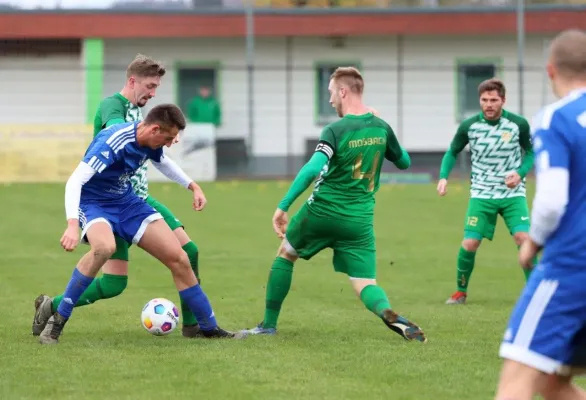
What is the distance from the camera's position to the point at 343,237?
27.8ft

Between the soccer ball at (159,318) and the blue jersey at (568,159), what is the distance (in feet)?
14.1

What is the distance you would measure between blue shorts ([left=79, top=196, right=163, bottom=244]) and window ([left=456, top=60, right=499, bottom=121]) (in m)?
26.0

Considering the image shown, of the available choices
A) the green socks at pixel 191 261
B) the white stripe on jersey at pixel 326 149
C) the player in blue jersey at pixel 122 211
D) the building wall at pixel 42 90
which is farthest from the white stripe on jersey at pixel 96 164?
the building wall at pixel 42 90

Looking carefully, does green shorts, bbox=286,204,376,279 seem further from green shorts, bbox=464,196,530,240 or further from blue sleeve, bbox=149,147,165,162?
green shorts, bbox=464,196,530,240

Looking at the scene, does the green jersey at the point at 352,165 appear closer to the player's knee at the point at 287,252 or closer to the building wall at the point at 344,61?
the player's knee at the point at 287,252

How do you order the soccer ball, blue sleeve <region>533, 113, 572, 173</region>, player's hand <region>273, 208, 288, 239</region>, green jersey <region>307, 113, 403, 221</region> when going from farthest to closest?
the soccer ball < green jersey <region>307, 113, 403, 221</region> < player's hand <region>273, 208, 288, 239</region> < blue sleeve <region>533, 113, 572, 173</region>

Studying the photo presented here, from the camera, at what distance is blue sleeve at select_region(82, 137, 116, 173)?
7984 mm

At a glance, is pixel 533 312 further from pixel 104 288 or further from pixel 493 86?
pixel 493 86

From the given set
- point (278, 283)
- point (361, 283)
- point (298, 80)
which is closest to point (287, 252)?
point (278, 283)

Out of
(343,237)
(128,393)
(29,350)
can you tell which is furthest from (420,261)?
(128,393)

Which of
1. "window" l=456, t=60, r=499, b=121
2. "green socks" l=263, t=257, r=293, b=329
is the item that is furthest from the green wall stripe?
"green socks" l=263, t=257, r=293, b=329

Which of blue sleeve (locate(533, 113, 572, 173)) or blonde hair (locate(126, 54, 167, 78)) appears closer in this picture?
blue sleeve (locate(533, 113, 572, 173))

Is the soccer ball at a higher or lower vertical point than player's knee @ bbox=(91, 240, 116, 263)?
lower

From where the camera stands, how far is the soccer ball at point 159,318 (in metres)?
8.66
